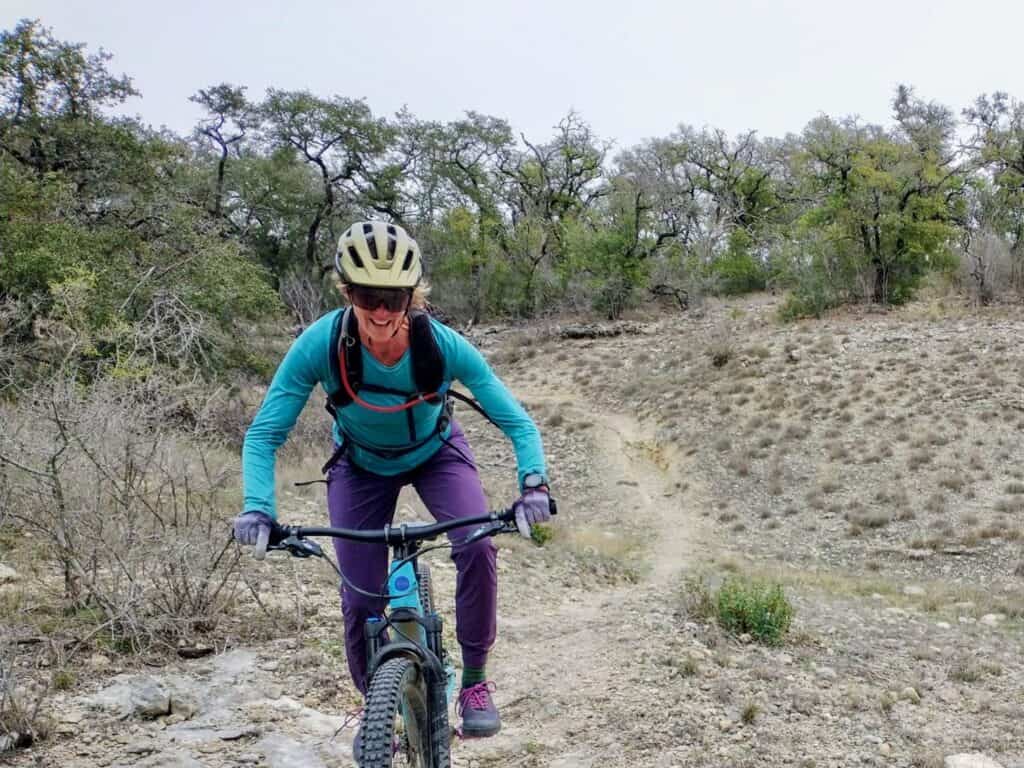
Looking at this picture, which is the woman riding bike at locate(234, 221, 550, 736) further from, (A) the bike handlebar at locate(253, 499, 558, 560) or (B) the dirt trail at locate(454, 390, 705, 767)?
(B) the dirt trail at locate(454, 390, 705, 767)

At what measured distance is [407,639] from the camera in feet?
8.91

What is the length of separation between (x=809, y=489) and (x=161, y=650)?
13.0 metres

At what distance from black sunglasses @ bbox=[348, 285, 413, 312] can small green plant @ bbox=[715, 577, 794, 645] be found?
448 centimetres

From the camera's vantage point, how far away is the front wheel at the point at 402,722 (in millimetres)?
2244

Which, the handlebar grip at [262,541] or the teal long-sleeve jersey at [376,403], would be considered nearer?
the handlebar grip at [262,541]

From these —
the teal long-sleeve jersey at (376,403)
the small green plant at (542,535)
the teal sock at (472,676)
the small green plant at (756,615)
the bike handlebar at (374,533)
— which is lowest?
the small green plant at (542,535)

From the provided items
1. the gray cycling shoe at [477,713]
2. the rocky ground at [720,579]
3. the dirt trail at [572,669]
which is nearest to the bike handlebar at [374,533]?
the gray cycling shoe at [477,713]

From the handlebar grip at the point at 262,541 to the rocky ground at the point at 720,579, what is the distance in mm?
1636

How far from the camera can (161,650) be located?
4773 mm

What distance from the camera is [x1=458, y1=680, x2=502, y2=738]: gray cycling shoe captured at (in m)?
3.02

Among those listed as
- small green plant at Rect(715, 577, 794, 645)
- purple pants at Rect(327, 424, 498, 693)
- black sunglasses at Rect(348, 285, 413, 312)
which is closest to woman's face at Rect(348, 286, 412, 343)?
black sunglasses at Rect(348, 285, 413, 312)

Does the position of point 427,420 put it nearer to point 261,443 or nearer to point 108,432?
point 261,443

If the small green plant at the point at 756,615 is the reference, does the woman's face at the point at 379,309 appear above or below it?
above

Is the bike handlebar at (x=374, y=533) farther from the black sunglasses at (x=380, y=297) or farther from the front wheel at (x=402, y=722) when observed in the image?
the black sunglasses at (x=380, y=297)
